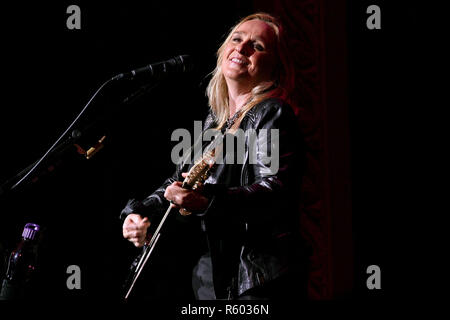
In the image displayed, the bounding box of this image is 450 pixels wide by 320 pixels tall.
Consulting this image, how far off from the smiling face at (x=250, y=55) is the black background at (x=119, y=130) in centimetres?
60

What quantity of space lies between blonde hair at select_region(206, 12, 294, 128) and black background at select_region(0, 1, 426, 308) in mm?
439

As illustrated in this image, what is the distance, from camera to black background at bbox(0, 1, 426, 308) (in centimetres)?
244

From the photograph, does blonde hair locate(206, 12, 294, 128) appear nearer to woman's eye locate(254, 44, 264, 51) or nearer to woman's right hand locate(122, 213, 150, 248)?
woman's eye locate(254, 44, 264, 51)

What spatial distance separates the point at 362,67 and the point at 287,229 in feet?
4.23

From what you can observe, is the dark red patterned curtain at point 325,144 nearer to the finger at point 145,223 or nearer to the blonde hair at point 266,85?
the blonde hair at point 266,85

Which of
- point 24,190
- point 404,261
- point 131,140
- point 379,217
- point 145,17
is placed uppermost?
point 145,17

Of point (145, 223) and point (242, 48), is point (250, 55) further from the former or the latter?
point (145, 223)

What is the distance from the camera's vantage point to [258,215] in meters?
1.54

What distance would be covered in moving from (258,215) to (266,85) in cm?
59

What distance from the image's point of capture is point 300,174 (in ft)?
5.46
